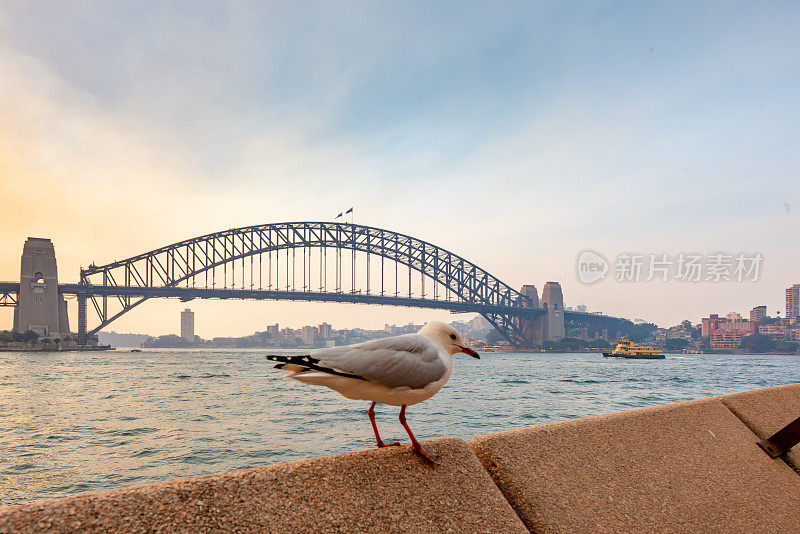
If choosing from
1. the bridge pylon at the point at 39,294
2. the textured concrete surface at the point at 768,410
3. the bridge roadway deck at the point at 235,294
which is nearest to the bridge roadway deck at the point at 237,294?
the bridge roadway deck at the point at 235,294

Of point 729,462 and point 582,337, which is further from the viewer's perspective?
point 582,337

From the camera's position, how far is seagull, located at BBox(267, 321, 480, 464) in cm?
128

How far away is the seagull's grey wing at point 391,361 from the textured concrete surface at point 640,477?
0.35 metres

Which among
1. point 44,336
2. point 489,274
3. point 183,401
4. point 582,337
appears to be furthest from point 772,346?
point 44,336

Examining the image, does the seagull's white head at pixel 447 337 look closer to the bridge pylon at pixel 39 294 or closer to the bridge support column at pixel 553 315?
the bridge pylon at pixel 39 294

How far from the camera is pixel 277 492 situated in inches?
45.3

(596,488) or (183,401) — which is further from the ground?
(596,488)

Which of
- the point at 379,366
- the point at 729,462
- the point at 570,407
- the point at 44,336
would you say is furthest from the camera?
the point at 44,336

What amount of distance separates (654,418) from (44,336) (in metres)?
54.5

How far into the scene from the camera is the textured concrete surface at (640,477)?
1.45 m

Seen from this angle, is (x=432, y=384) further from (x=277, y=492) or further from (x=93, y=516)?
(x=93, y=516)

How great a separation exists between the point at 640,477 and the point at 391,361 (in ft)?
2.90

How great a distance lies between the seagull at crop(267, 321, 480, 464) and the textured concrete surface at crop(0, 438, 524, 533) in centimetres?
9

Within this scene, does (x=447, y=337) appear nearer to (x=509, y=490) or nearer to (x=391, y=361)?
(x=391, y=361)
